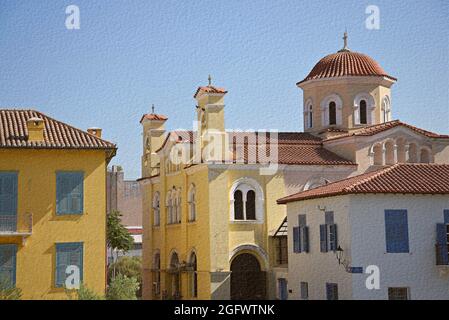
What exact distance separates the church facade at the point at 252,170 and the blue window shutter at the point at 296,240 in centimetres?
112

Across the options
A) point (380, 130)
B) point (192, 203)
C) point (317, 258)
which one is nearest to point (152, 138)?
point (192, 203)

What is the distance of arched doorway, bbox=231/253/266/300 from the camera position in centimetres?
3844

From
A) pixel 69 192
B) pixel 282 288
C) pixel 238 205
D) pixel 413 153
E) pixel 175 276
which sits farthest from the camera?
pixel 175 276

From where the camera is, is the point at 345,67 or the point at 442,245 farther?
the point at 345,67

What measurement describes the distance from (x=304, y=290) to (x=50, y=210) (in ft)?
39.2

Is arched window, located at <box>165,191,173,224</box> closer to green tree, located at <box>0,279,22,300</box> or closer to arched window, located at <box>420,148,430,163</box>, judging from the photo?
arched window, located at <box>420,148,430,163</box>

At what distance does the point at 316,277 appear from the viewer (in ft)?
104

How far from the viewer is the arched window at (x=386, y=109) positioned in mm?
45031

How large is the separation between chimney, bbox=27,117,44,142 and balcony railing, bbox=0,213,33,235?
2741 millimetres

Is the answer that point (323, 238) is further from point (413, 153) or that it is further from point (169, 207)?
point (169, 207)

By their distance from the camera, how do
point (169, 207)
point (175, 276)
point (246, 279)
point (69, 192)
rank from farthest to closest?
1. point (169, 207)
2. point (175, 276)
3. point (246, 279)
4. point (69, 192)

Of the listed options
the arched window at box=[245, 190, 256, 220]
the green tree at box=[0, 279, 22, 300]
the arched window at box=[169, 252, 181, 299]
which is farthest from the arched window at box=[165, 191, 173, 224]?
the green tree at box=[0, 279, 22, 300]

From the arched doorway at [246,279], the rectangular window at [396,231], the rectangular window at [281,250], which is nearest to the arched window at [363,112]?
the rectangular window at [281,250]

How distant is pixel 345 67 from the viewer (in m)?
44.9
